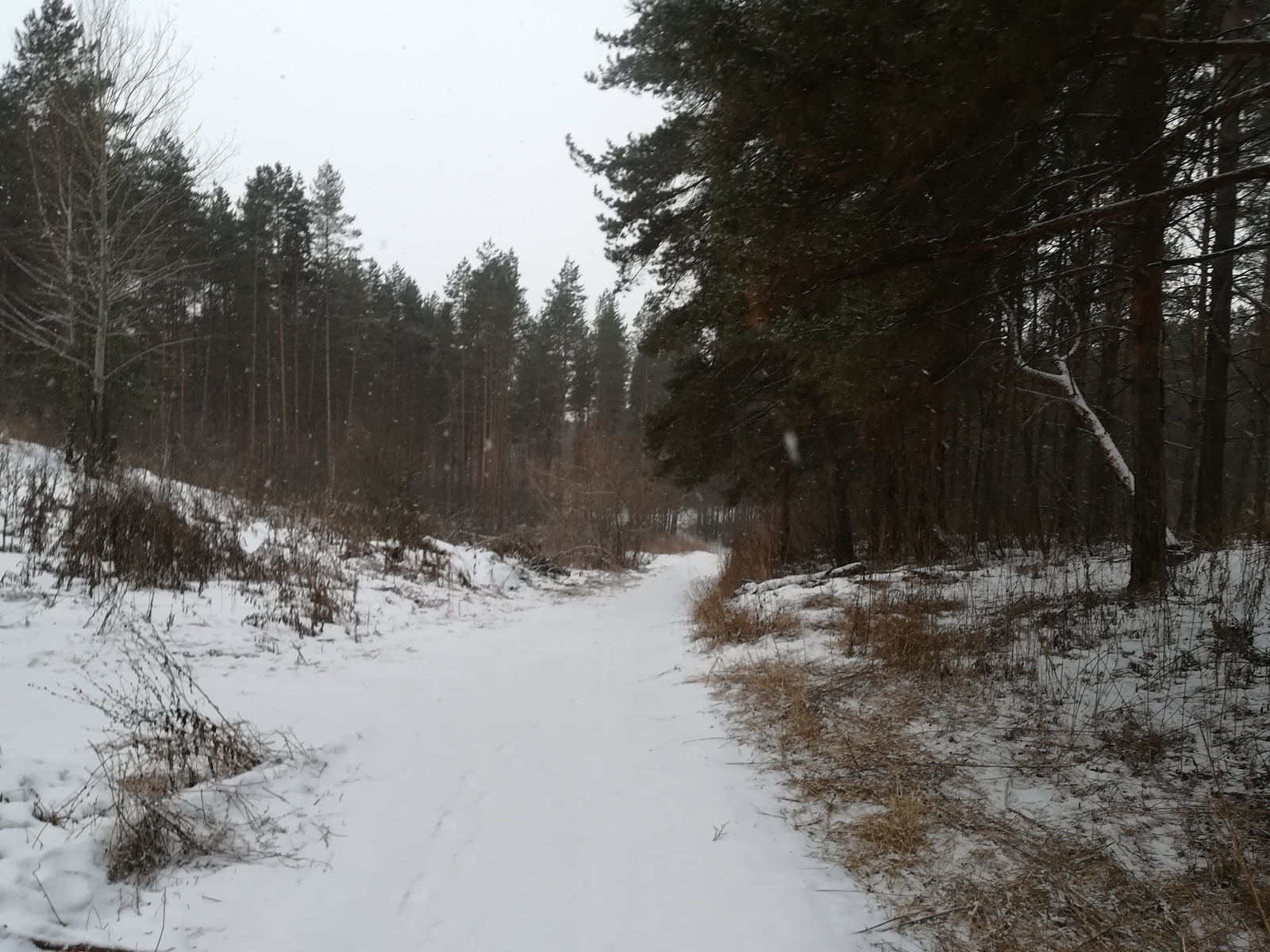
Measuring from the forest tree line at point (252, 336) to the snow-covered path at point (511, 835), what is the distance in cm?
959

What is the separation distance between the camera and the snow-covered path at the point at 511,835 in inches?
100

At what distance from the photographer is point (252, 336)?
29953mm

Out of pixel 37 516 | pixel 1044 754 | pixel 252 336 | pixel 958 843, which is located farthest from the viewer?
pixel 252 336

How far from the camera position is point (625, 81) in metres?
12.5

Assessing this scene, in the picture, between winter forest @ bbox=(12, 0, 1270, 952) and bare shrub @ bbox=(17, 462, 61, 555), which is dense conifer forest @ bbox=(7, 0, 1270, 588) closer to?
winter forest @ bbox=(12, 0, 1270, 952)

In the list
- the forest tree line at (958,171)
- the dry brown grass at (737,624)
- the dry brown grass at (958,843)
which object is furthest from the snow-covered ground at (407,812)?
the forest tree line at (958,171)

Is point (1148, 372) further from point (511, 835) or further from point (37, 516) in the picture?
point (37, 516)

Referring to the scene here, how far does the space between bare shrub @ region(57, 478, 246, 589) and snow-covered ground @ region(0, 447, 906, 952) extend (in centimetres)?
43

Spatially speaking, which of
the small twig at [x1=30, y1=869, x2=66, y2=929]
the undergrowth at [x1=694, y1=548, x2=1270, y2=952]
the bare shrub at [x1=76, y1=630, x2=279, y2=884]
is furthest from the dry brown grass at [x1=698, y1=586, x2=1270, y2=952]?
the small twig at [x1=30, y1=869, x2=66, y2=929]

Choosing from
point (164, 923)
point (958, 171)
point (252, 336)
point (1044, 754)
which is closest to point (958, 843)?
point (1044, 754)

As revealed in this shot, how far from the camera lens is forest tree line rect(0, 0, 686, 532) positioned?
1348 centimetres

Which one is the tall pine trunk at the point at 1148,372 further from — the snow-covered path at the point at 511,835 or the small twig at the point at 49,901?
the small twig at the point at 49,901

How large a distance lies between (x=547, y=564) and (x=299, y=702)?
12072 mm

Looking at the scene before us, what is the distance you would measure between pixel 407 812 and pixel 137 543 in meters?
5.83
